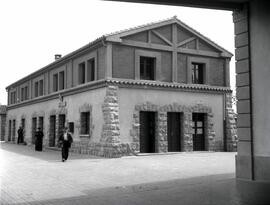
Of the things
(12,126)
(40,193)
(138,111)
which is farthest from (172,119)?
(12,126)

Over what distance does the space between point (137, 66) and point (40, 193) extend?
39.3ft

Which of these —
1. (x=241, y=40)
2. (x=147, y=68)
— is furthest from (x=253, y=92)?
(x=147, y=68)

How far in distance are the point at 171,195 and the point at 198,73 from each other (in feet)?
49.2

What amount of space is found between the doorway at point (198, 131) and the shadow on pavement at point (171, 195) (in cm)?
1157

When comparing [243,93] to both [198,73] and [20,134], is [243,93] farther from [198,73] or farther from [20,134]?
[20,134]

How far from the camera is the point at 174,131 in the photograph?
67.5ft

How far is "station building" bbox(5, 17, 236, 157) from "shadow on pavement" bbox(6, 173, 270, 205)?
8852mm

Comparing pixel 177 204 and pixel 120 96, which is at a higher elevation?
pixel 120 96

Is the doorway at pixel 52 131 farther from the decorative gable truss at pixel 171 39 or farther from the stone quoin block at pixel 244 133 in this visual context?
the stone quoin block at pixel 244 133

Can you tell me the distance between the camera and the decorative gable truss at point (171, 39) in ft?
62.1

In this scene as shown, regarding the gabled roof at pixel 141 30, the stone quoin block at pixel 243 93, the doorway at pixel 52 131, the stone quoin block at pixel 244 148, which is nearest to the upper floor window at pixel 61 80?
the gabled roof at pixel 141 30

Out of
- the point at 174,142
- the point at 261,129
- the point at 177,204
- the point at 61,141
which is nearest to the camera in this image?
the point at 177,204

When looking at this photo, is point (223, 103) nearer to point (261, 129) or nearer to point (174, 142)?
point (174, 142)

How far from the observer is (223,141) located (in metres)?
21.9
